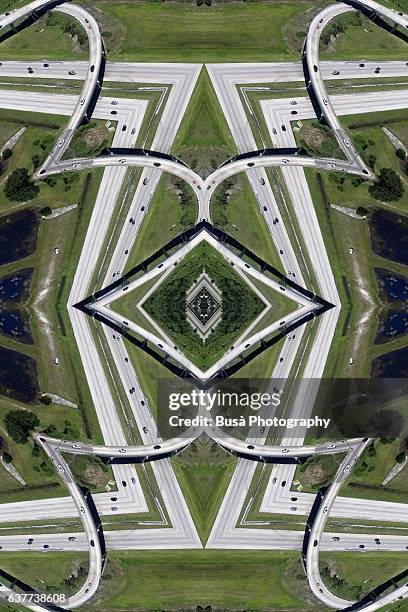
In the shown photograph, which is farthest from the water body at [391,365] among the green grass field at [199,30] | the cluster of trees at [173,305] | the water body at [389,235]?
the green grass field at [199,30]

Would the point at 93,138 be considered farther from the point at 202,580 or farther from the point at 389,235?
the point at 202,580

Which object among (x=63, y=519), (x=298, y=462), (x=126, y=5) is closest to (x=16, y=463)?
(x=63, y=519)

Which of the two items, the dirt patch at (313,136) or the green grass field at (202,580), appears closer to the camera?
the green grass field at (202,580)

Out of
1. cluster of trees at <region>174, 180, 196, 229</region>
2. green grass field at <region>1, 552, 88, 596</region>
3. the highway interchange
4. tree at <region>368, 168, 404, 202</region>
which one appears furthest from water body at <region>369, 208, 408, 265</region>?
green grass field at <region>1, 552, 88, 596</region>


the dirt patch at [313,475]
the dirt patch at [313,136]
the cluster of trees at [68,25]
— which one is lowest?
the dirt patch at [313,475]

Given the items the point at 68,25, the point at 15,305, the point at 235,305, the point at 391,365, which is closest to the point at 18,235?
the point at 15,305

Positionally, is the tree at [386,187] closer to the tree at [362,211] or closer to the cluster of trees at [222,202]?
the tree at [362,211]
